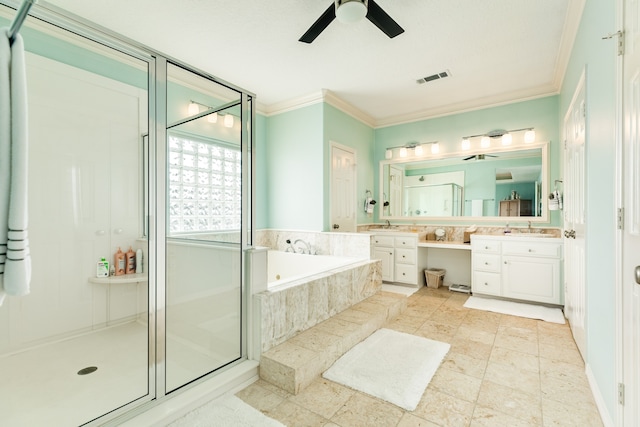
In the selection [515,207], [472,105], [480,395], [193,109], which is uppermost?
[472,105]

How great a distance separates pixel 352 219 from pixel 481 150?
80.8 inches

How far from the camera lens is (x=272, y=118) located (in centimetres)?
442

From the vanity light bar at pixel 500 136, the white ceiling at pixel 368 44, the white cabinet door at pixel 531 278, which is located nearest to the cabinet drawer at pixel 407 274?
the white cabinet door at pixel 531 278

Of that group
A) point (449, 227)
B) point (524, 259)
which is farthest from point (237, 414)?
point (449, 227)

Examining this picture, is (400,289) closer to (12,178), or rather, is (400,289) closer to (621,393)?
(621,393)

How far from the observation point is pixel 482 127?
13.6 ft

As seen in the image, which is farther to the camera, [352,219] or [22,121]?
[352,219]

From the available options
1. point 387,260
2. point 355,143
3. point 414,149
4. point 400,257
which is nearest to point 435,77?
point 414,149

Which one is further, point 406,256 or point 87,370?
point 406,256

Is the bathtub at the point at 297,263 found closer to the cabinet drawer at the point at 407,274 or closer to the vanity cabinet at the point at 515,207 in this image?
the cabinet drawer at the point at 407,274

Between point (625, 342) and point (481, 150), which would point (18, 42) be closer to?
point (625, 342)

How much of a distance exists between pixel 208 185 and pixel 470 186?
3671mm

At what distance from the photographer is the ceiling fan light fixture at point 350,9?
6.32 feet

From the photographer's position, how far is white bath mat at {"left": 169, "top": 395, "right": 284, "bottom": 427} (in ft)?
4.98
